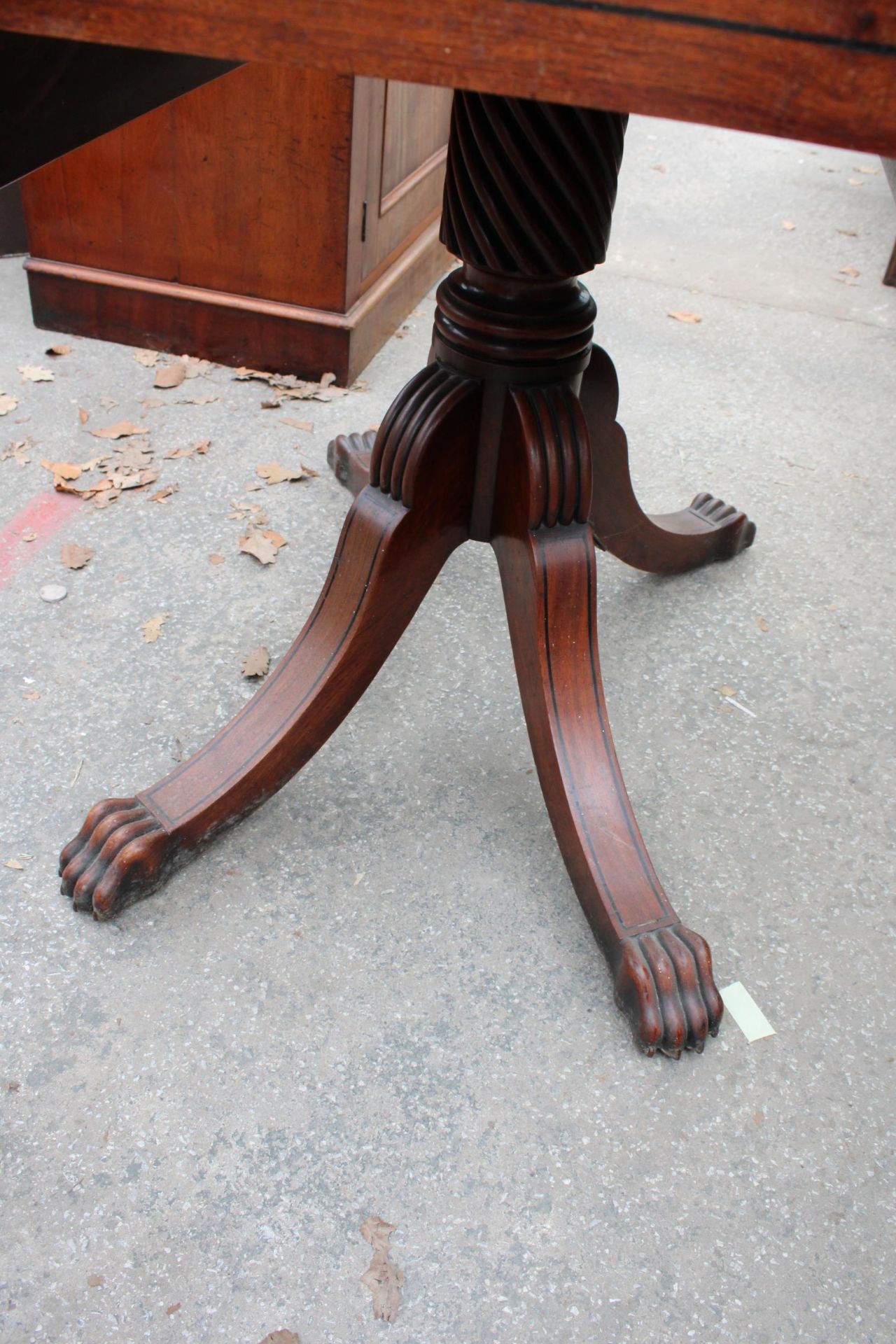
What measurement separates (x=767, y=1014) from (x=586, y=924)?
0.22 m

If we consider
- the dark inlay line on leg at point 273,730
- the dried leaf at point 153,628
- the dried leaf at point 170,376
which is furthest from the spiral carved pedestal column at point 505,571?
the dried leaf at point 170,376

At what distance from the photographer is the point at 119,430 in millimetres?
2111

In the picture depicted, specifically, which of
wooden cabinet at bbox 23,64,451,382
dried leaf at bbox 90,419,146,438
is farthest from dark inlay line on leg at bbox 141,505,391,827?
wooden cabinet at bbox 23,64,451,382

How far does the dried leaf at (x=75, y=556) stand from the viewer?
1.78m

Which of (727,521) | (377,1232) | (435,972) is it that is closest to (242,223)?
(727,521)

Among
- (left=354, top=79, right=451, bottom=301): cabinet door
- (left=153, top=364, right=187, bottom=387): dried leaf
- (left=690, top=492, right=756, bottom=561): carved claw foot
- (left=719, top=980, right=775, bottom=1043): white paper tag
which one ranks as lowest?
(left=719, top=980, right=775, bottom=1043): white paper tag

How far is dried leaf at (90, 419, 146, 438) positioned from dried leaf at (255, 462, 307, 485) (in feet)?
0.86

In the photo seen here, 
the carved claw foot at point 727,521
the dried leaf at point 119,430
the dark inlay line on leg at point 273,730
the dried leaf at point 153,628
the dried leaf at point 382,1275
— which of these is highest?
the dark inlay line on leg at point 273,730

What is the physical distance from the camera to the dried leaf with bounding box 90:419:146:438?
6.89 ft

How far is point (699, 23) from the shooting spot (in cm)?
57

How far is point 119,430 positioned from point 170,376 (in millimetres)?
233

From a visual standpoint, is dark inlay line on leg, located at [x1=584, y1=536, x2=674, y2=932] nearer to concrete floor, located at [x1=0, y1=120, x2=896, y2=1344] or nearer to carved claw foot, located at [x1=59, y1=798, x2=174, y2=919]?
concrete floor, located at [x1=0, y1=120, x2=896, y2=1344]

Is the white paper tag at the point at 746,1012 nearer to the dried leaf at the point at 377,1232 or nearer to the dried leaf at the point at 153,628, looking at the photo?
the dried leaf at the point at 377,1232

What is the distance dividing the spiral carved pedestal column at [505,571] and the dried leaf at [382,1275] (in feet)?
1.10
